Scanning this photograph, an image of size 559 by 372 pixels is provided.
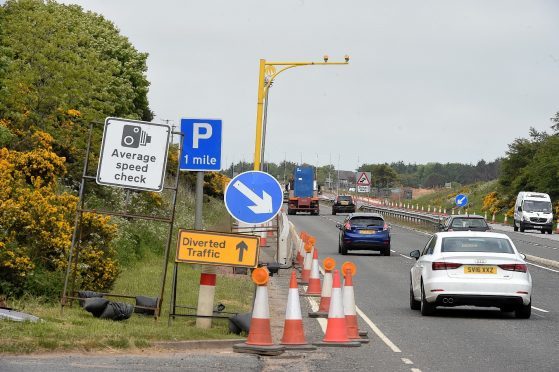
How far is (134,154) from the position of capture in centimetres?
1538

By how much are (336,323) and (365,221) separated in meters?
26.5

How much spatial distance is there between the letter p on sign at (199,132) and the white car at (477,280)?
16.0 feet

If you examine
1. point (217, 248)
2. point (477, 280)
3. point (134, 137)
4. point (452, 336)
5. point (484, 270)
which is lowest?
point (452, 336)

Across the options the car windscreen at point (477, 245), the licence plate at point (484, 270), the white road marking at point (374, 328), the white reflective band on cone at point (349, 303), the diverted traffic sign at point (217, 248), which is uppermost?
the car windscreen at point (477, 245)

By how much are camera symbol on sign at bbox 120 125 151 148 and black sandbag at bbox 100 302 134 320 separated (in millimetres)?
2151

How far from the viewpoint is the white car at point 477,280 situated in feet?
63.2

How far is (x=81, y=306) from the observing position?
17.5 m

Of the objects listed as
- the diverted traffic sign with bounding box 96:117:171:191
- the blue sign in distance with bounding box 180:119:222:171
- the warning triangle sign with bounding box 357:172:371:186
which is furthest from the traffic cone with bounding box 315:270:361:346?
the warning triangle sign with bounding box 357:172:371:186

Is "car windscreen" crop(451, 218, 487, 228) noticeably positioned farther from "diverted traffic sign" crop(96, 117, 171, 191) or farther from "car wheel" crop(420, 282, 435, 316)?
"diverted traffic sign" crop(96, 117, 171, 191)

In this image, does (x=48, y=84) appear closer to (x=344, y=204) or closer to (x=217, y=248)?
(x=217, y=248)

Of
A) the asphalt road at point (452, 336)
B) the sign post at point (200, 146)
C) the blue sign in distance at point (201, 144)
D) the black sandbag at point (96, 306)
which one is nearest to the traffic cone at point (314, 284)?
the asphalt road at point (452, 336)

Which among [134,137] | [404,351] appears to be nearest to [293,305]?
[404,351]

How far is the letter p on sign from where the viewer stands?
55.9ft

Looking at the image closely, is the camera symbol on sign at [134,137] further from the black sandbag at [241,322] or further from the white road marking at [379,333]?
the white road marking at [379,333]
